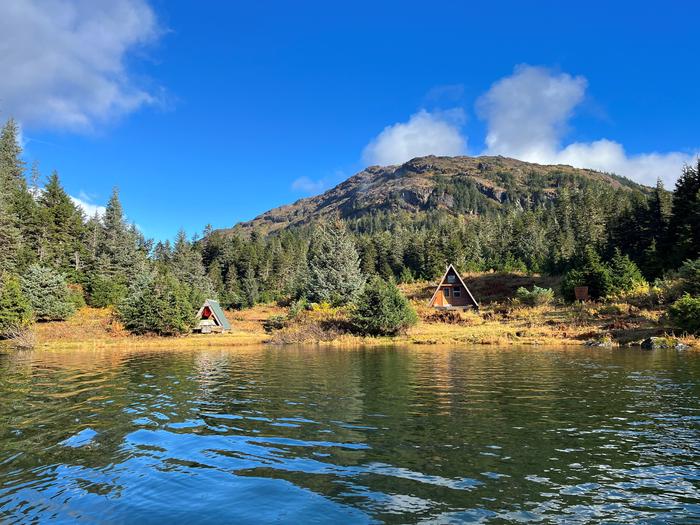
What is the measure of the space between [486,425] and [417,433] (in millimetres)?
1981

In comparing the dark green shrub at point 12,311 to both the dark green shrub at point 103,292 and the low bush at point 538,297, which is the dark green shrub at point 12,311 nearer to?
the dark green shrub at point 103,292

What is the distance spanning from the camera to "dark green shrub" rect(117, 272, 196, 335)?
50.9 metres

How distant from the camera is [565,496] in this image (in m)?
7.01

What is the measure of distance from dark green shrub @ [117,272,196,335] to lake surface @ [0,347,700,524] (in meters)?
31.2

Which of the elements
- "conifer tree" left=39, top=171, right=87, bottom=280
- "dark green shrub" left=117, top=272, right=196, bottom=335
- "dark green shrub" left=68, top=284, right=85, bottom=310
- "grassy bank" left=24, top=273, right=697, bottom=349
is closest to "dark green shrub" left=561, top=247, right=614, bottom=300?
"grassy bank" left=24, top=273, right=697, bottom=349

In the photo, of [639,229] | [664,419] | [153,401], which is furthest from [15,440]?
[639,229]

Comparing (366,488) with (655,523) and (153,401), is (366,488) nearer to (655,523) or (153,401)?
(655,523)

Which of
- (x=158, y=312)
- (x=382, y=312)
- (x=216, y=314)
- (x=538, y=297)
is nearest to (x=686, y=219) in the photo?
(x=538, y=297)

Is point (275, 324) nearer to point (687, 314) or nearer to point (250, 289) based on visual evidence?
point (687, 314)

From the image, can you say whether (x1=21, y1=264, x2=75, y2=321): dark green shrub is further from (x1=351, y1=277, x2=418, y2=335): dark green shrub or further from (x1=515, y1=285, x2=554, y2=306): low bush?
(x1=515, y1=285, x2=554, y2=306): low bush

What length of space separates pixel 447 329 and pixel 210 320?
1253 inches

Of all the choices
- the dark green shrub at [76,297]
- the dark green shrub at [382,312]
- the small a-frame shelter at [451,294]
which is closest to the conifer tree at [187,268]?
the dark green shrub at [76,297]

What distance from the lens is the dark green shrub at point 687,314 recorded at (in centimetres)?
3388

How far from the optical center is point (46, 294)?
195ft
